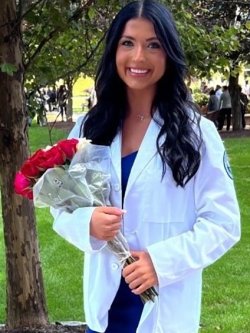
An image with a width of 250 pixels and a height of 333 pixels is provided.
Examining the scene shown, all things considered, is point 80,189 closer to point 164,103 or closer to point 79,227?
point 79,227

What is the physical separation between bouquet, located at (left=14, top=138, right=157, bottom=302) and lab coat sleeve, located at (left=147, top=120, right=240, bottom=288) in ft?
0.30

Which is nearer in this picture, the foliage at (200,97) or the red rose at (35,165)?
the red rose at (35,165)

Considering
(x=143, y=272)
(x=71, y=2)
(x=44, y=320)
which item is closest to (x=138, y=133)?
(x=143, y=272)

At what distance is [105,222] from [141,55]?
54 centimetres

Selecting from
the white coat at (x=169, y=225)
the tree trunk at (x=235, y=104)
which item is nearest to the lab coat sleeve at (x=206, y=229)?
the white coat at (x=169, y=225)

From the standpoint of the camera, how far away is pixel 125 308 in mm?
2178

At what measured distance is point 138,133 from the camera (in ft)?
7.26

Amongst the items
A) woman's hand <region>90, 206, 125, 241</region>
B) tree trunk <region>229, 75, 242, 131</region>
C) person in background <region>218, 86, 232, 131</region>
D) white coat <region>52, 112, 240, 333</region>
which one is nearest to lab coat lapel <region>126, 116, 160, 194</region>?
white coat <region>52, 112, 240, 333</region>

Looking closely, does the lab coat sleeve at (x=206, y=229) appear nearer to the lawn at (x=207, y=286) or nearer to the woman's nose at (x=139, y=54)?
the woman's nose at (x=139, y=54)

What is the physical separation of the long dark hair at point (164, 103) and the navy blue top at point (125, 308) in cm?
12

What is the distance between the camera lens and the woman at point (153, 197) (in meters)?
2.04

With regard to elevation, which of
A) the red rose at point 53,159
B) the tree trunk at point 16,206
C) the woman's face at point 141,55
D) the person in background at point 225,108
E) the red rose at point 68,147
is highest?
the woman's face at point 141,55

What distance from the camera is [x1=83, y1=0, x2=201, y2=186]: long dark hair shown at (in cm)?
209

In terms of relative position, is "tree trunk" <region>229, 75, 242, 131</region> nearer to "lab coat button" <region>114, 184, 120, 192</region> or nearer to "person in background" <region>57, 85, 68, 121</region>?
"person in background" <region>57, 85, 68, 121</region>
